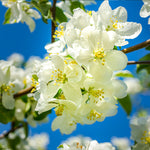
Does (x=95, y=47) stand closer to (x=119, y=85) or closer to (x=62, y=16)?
(x=119, y=85)

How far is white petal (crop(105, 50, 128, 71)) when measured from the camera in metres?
0.86

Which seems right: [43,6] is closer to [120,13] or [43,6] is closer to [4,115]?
[120,13]

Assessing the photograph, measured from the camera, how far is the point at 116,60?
866 mm

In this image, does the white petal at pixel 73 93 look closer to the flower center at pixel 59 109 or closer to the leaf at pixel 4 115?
the flower center at pixel 59 109

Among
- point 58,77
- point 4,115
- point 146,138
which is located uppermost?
point 4,115

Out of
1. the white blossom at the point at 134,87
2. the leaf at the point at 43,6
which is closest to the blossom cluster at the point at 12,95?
the leaf at the point at 43,6

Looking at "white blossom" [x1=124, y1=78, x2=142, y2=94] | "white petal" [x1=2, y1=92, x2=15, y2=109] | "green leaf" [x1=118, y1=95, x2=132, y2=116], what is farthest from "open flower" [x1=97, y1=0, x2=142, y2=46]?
"white blossom" [x1=124, y1=78, x2=142, y2=94]

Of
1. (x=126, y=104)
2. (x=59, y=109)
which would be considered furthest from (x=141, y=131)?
(x=59, y=109)

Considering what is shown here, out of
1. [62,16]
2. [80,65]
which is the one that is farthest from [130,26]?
[62,16]

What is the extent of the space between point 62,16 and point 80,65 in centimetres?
93

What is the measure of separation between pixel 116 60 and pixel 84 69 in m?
0.14

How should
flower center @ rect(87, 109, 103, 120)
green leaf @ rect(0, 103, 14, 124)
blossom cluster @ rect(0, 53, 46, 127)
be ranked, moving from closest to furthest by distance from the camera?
flower center @ rect(87, 109, 103, 120)
blossom cluster @ rect(0, 53, 46, 127)
green leaf @ rect(0, 103, 14, 124)

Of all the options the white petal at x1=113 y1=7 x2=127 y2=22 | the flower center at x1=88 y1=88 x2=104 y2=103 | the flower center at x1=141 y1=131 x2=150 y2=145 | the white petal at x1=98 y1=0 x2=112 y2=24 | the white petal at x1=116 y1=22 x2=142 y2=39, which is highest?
the white petal at x1=113 y1=7 x2=127 y2=22

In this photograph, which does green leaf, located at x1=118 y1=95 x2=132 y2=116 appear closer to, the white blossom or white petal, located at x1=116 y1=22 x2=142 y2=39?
white petal, located at x1=116 y1=22 x2=142 y2=39
